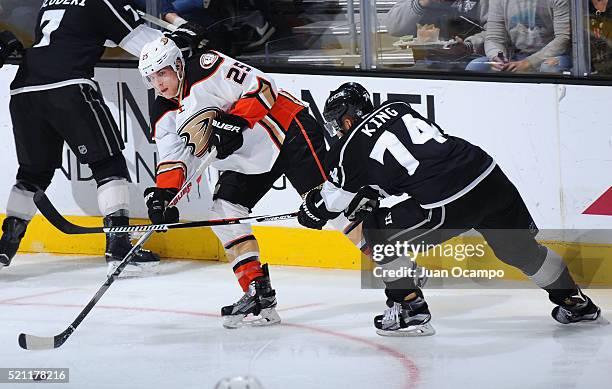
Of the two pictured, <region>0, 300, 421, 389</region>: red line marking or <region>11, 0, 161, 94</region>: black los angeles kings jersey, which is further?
<region>11, 0, 161, 94</region>: black los angeles kings jersey

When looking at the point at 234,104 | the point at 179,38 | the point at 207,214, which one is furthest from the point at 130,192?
the point at 234,104

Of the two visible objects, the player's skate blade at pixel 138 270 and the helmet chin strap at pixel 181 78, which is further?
the player's skate blade at pixel 138 270

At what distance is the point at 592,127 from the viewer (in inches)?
186

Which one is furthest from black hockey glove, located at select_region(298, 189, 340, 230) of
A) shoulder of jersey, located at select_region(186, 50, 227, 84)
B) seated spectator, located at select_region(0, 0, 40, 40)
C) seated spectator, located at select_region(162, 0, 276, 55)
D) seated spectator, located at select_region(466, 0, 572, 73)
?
seated spectator, located at select_region(0, 0, 40, 40)

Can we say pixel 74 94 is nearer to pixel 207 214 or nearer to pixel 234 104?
pixel 207 214

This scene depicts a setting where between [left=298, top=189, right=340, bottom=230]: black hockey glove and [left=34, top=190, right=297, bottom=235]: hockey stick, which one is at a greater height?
[left=298, top=189, right=340, bottom=230]: black hockey glove

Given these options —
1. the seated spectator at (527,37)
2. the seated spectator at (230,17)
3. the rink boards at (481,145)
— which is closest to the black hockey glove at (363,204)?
the rink boards at (481,145)

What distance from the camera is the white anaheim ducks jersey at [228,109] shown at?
435 cm

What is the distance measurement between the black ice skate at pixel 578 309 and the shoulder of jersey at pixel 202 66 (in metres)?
1.44

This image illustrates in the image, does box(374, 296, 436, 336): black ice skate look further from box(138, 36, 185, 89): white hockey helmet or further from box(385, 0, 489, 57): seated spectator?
box(385, 0, 489, 57): seated spectator

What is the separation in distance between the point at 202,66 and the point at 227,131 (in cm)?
29

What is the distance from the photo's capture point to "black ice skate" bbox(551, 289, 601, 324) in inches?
163

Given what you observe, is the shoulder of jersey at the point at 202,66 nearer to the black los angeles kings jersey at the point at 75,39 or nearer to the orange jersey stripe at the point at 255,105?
the orange jersey stripe at the point at 255,105

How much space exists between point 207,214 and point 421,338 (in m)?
1.89
